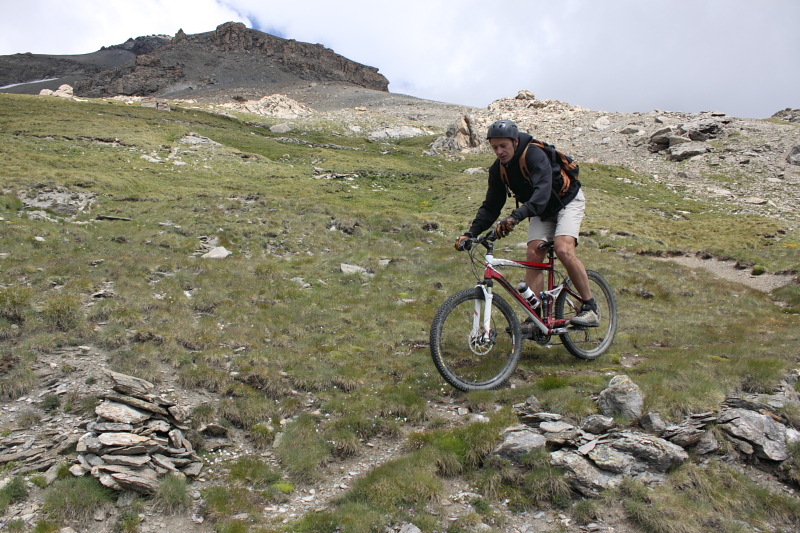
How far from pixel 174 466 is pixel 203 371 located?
2564mm

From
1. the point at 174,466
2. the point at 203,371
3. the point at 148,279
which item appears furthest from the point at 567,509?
the point at 148,279

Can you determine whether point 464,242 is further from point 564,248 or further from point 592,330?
point 592,330

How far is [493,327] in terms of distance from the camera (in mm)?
7805

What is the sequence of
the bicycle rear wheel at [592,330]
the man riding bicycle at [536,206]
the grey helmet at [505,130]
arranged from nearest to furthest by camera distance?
1. the man riding bicycle at [536,206]
2. the grey helmet at [505,130]
3. the bicycle rear wheel at [592,330]

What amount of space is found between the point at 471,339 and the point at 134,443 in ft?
16.5

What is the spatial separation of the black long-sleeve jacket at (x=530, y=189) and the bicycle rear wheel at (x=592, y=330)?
1.77m

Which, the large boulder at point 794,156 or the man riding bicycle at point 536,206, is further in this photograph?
the large boulder at point 794,156

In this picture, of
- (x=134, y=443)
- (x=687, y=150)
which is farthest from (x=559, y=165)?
(x=687, y=150)

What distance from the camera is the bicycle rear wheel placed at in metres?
8.45

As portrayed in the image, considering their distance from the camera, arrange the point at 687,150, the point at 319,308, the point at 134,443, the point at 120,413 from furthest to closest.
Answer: the point at 687,150 < the point at 319,308 < the point at 120,413 < the point at 134,443

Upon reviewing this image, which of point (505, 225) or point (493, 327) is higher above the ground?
point (505, 225)

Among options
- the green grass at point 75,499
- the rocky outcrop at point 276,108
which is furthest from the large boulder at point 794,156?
the rocky outcrop at point 276,108

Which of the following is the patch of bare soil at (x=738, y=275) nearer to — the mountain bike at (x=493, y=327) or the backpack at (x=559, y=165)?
the mountain bike at (x=493, y=327)

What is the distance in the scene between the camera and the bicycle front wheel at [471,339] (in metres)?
7.23
